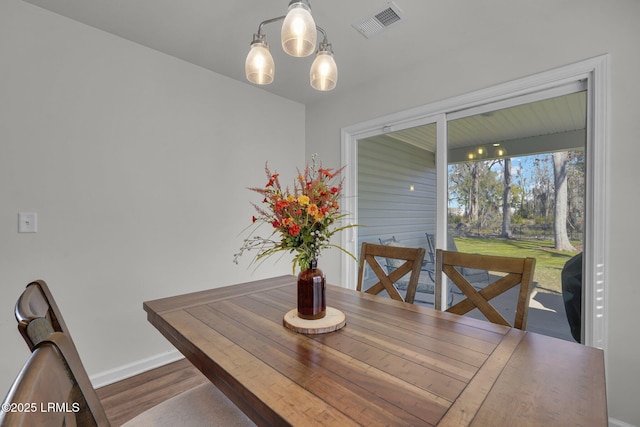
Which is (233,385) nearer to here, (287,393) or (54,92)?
(287,393)

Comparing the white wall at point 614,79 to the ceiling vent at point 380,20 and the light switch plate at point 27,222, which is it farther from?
the light switch plate at point 27,222

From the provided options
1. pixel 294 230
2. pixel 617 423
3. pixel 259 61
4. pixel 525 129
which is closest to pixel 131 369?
pixel 294 230

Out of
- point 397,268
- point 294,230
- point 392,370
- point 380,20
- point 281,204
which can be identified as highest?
point 380,20

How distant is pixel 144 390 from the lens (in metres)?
2.02

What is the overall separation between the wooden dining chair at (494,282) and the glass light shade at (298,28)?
1.27 meters

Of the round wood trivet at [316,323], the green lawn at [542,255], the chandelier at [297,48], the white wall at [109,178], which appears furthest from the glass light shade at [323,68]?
the green lawn at [542,255]

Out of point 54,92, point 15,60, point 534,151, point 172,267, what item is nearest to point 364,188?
point 534,151

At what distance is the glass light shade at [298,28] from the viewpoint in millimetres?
1180

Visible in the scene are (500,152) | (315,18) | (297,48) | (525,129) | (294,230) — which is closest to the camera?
(294,230)

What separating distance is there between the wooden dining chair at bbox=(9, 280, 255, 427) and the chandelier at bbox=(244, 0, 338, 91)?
1207 mm

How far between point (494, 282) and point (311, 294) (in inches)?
34.8

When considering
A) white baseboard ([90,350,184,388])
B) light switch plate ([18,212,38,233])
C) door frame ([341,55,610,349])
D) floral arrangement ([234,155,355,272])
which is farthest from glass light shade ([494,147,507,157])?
light switch plate ([18,212,38,233])

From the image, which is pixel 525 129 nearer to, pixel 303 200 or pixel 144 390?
pixel 303 200

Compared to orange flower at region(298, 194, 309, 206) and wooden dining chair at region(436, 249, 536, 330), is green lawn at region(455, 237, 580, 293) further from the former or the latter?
orange flower at region(298, 194, 309, 206)
